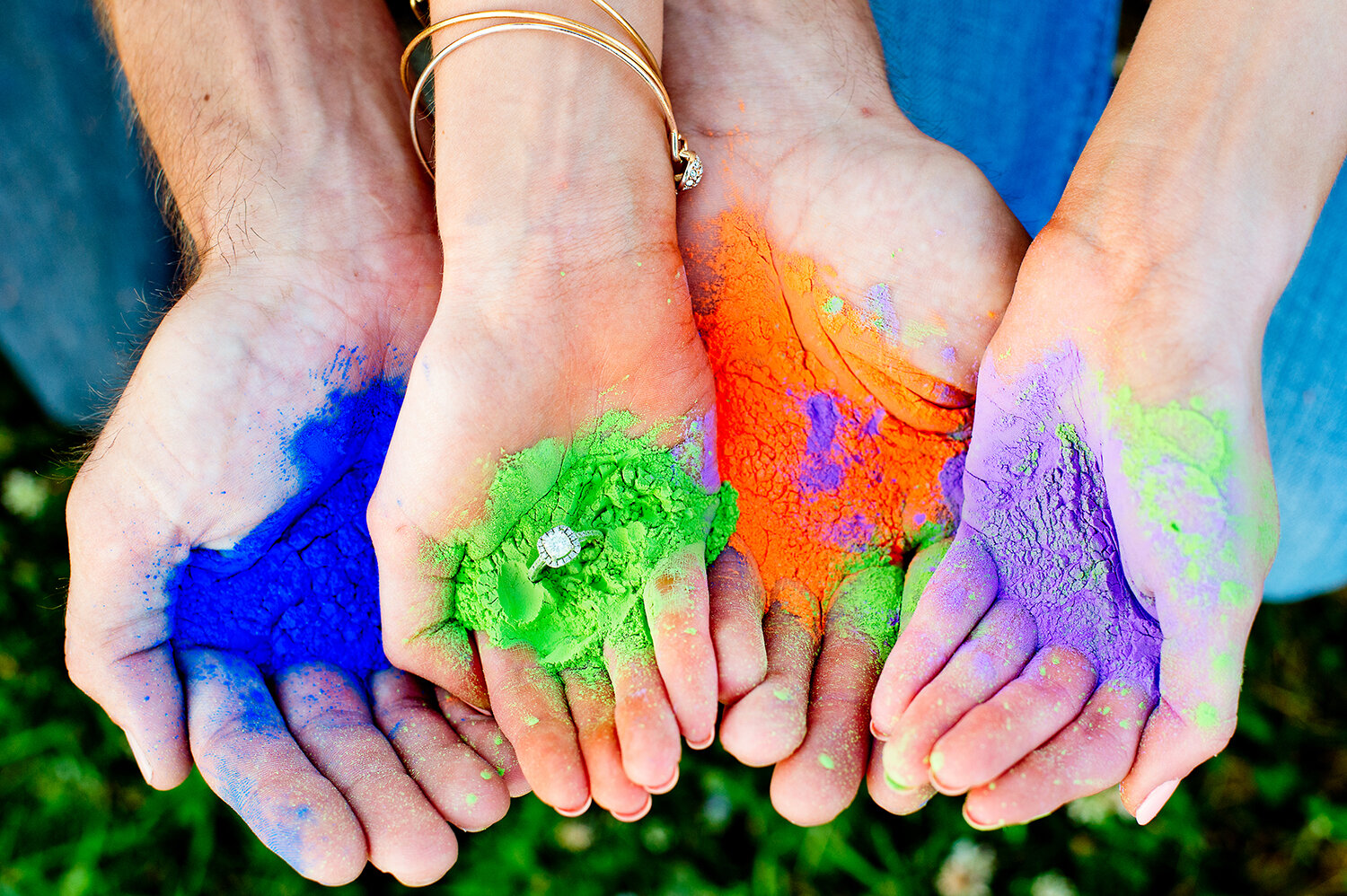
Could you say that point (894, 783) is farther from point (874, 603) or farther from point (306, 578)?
point (306, 578)

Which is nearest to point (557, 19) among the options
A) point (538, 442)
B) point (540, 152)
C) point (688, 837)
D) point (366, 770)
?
point (540, 152)

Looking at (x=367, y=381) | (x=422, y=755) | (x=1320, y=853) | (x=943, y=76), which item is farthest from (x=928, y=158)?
(x=1320, y=853)

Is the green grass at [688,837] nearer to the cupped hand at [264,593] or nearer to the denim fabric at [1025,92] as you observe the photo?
the denim fabric at [1025,92]

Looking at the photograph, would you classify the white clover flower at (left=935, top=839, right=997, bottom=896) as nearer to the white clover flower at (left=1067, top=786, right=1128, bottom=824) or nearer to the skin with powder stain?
the white clover flower at (left=1067, top=786, right=1128, bottom=824)

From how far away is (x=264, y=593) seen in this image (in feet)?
3.84

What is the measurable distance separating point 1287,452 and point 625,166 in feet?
4.39

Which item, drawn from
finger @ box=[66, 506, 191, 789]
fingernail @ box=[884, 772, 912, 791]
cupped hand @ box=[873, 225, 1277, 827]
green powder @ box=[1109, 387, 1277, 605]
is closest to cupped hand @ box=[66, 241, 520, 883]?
finger @ box=[66, 506, 191, 789]

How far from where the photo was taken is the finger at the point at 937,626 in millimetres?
985

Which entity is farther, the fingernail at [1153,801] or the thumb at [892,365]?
the thumb at [892,365]

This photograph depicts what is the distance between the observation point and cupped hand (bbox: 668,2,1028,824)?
1.11 m

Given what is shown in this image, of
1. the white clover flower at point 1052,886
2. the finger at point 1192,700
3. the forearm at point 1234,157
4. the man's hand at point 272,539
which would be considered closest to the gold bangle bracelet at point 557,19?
the man's hand at point 272,539

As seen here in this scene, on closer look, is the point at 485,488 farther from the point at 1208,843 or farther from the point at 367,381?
the point at 1208,843

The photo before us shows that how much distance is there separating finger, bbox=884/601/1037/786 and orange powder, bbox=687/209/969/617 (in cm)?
20

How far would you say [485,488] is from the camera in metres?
1.09
